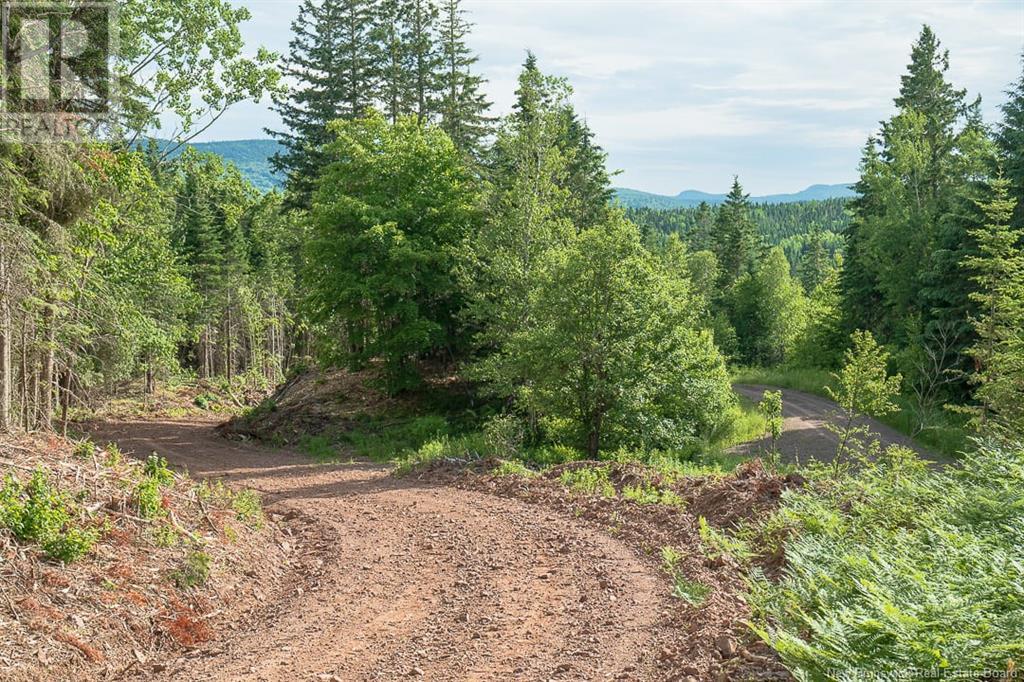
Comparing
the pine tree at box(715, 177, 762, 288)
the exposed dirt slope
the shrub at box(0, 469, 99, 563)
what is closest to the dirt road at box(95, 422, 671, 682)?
the exposed dirt slope

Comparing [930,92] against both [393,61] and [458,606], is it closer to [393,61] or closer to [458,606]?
[393,61]

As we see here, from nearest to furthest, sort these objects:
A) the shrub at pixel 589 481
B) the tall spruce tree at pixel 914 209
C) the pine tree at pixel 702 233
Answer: the shrub at pixel 589 481
the tall spruce tree at pixel 914 209
the pine tree at pixel 702 233

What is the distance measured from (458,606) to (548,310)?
11298 millimetres

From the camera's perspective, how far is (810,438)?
27312mm

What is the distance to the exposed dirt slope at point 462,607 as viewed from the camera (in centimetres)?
648

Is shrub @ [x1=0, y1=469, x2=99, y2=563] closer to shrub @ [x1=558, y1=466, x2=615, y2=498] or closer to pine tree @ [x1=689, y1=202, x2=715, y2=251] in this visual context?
shrub @ [x1=558, y1=466, x2=615, y2=498]

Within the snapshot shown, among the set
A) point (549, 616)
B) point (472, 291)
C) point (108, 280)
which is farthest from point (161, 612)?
point (108, 280)

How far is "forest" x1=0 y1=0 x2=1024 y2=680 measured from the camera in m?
7.02

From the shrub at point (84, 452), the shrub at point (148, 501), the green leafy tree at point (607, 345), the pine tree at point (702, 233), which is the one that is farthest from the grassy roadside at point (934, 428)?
the pine tree at point (702, 233)

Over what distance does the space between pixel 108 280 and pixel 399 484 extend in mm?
12939

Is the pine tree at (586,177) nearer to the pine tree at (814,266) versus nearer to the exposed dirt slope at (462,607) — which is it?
the exposed dirt slope at (462,607)

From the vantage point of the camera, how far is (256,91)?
67.4 ft

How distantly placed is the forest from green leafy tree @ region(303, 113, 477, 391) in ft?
0.37

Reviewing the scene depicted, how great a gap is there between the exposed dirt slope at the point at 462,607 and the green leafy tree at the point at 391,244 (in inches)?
443
